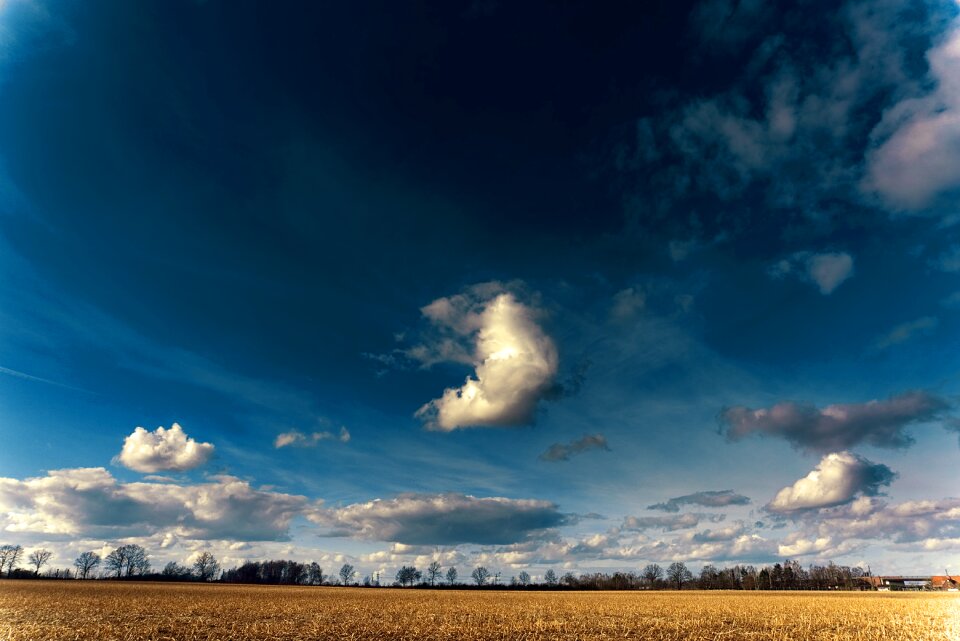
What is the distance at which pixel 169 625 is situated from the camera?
102 feet

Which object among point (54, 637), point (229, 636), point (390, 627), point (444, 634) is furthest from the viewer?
point (390, 627)

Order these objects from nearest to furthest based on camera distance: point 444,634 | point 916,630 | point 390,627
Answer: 1. point 444,634
2. point 390,627
3. point 916,630

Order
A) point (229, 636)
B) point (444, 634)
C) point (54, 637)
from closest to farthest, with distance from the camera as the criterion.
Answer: point (54, 637) < point (229, 636) < point (444, 634)

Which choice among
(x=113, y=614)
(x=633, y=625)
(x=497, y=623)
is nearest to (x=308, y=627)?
(x=497, y=623)

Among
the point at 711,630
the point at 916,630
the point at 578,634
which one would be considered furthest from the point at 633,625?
the point at 916,630

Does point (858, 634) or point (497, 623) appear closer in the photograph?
point (858, 634)

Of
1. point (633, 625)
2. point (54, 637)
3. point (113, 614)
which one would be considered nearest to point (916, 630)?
point (633, 625)

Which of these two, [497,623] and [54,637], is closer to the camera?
[54,637]

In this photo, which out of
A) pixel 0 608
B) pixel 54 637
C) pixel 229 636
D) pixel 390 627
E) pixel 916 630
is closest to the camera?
pixel 54 637

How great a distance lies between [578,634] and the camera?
1206 inches

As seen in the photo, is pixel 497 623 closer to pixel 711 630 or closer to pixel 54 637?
pixel 711 630

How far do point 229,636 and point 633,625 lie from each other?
26534 mm

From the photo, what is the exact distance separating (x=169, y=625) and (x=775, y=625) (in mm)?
42229

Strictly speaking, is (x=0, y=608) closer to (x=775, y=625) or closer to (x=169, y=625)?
(x=169, y=625)
